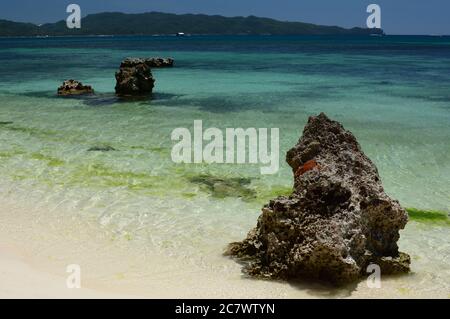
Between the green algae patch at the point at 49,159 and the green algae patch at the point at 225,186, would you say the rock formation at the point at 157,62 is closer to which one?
the green algae patch at the point at 49,159

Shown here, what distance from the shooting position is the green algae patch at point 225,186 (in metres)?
10.1

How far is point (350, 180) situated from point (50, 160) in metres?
8.30

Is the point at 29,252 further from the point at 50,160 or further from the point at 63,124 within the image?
the point at 63,124

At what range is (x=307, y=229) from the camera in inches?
247

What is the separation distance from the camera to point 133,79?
24625 mm

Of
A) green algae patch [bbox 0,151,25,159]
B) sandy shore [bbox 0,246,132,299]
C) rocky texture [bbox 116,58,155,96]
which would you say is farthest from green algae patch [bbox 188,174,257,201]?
rocky texture [bbox 116,58,155,96]

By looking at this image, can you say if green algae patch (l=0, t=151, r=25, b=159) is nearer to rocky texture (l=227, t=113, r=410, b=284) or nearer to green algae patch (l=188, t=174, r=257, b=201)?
green algae patch (l=188, t=174, r=257, b=201)

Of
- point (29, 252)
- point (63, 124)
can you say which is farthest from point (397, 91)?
point (29, 252)

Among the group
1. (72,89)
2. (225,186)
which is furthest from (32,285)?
(72,89)

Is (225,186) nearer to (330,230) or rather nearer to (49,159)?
(330,230)

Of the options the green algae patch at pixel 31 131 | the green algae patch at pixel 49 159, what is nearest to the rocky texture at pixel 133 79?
the green algae patch at pixel 31 131

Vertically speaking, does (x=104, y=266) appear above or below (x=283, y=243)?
below

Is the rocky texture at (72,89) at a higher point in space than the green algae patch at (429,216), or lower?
higher

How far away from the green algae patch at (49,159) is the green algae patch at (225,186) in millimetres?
3484
